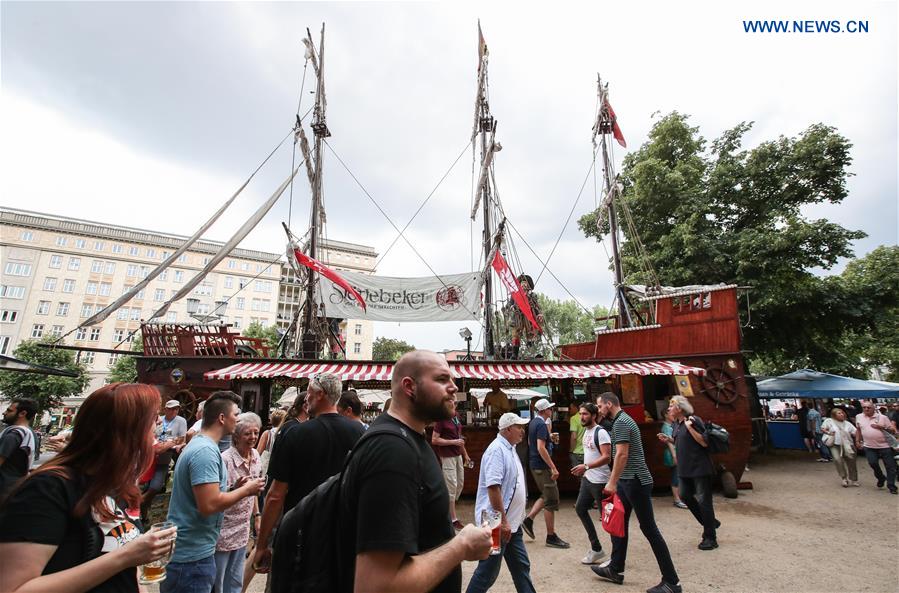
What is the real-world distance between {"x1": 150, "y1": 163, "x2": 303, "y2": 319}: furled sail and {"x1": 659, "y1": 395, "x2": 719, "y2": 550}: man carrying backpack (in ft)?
39.5

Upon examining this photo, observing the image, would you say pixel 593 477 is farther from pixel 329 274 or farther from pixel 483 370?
pixel 329 274

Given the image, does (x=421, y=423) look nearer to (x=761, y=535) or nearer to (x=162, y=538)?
(x=162, y=538)

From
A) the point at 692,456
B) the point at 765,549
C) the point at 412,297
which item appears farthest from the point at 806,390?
the point at 412,297

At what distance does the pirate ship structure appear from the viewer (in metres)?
9.62

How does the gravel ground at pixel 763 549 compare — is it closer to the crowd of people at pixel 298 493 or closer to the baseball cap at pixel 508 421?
the crowd of people at pixel 298 493

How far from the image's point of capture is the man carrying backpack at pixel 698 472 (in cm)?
561

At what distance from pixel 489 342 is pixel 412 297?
3.05m

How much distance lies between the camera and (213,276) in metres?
55.2

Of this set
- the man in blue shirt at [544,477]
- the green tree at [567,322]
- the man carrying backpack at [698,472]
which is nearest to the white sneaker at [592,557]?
the man in blue shirt at [544,477]

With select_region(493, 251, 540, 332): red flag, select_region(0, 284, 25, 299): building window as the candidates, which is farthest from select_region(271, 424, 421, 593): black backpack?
select_region(0, 284, 25, 299): building window

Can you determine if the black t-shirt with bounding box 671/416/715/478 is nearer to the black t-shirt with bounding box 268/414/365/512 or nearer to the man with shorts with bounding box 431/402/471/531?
the man with shorts with bounding box 431/402/471/531

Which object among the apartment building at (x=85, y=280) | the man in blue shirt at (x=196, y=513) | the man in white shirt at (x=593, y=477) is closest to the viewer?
the man in blue shirt at (x=196, y=513)

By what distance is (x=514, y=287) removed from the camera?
13.0m

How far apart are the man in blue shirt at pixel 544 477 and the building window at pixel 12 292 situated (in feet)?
203
